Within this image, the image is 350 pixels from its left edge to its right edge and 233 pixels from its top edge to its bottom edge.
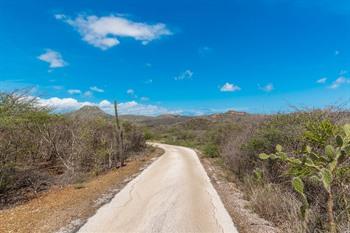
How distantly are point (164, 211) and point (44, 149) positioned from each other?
11.0 meters

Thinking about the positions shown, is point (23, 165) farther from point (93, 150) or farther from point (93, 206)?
point (93, 150)

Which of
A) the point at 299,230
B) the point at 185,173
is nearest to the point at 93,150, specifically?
the point at 185,173

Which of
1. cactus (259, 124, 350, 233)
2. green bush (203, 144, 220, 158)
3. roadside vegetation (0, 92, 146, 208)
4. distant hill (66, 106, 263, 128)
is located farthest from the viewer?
green bush (203, 144, 220, 158)

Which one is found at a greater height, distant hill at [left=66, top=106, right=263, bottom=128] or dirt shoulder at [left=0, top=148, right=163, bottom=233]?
distant hill at [left=66, top=106, right=263, bottom=128]

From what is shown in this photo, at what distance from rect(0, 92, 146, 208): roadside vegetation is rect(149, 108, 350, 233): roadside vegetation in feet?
26.6

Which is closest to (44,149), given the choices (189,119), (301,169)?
(301,169)

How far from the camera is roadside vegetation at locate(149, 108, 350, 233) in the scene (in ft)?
19.3

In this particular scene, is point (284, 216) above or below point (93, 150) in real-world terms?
below

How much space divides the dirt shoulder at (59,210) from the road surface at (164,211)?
0.40m

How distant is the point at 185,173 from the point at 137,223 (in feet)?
30.9

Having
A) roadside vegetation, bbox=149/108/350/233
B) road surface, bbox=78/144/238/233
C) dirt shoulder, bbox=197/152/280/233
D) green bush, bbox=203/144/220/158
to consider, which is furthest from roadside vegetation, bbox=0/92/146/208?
green bush, bbox=203/144/220/158

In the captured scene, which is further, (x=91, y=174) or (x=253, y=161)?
(x=91, y=174)

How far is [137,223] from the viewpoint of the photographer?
8289mm

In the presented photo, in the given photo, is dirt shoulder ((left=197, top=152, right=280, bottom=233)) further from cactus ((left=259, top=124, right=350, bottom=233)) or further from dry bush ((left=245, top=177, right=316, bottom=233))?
cactus ((left=259, top=124, right=350, bottom=233))
